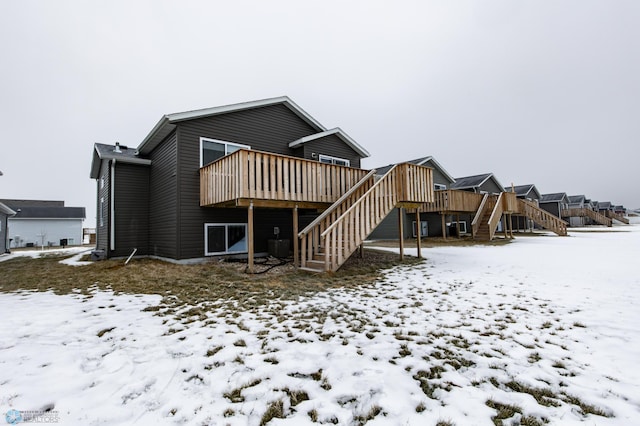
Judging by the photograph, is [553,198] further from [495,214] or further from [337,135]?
[337,135]

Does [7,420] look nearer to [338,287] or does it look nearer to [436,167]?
[338,287]

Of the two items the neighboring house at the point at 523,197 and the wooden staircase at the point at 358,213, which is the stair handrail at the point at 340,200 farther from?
the neighboring house at the point at 523,197

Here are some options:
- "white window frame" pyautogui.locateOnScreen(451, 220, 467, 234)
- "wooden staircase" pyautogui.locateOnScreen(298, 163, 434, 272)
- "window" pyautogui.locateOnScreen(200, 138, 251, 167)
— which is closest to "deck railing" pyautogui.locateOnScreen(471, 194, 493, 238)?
"white window frame" pyautogui.locateOnScreen(451, 220, 467, 234)

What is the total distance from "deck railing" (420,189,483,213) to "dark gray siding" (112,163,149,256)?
50.6 feet

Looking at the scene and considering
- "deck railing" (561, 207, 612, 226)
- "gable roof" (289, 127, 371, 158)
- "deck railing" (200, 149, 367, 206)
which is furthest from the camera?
"deck railing" (561, 207, 612, 226)

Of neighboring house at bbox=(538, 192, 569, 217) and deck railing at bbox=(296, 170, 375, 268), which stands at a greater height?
neighboring house at bbox=(538, 192, 569, 217)

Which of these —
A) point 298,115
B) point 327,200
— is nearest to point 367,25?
point 298,115

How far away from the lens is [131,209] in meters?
12.4

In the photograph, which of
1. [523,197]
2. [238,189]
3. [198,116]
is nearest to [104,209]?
[198,116]

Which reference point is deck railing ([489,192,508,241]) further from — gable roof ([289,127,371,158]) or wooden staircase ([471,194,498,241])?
gable roof ([289,127,371,158])

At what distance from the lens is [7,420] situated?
2.06 meters

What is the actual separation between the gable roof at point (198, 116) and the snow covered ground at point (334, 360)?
6717 millimetres

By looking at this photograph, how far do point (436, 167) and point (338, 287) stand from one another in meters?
19.0

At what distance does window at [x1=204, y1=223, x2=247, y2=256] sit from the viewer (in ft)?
34.8
